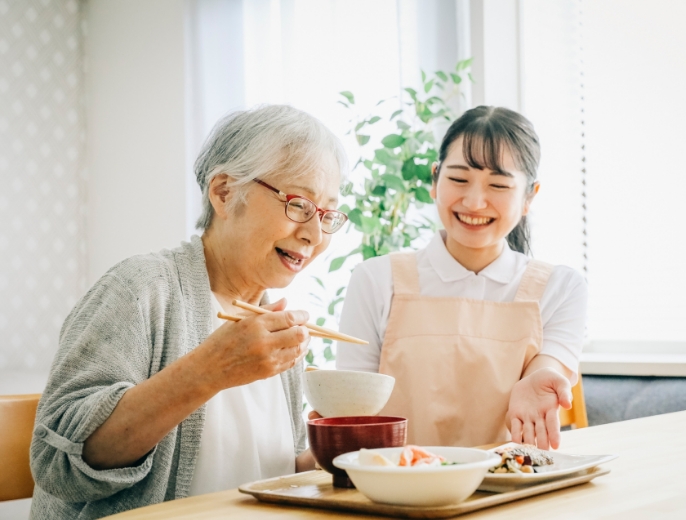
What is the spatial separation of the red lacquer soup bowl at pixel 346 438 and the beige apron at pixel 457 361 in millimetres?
767

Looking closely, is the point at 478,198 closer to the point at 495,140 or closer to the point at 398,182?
the point at 495,140

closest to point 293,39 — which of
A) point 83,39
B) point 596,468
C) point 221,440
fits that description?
point 83,39

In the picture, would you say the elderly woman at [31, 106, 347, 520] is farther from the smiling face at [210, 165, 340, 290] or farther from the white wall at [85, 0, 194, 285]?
the white wall at [85, 0, 194, 285]

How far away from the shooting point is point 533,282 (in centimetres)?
190

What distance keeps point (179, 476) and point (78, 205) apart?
3.31m

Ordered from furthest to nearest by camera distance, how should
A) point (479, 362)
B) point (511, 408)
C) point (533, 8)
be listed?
point (533, 8) < point (479, 362) < point (511, 408)

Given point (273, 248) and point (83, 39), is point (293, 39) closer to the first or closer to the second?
point (83, 39)

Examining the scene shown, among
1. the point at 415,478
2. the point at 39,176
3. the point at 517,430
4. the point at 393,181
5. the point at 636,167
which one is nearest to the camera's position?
the point at 415,478

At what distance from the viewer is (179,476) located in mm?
1312

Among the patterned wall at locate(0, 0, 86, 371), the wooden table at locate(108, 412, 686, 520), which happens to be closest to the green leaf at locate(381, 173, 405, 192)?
the wooden table at locate(108, 412, 686, 520)

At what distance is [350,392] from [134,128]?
3401mm

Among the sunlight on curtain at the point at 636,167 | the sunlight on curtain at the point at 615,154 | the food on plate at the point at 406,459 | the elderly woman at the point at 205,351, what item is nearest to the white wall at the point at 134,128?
the sunlight on curtain at the point at 615,154

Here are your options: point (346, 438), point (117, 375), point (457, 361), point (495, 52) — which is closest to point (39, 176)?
point (495, 52)

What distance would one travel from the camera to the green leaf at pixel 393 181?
278 centimetres
